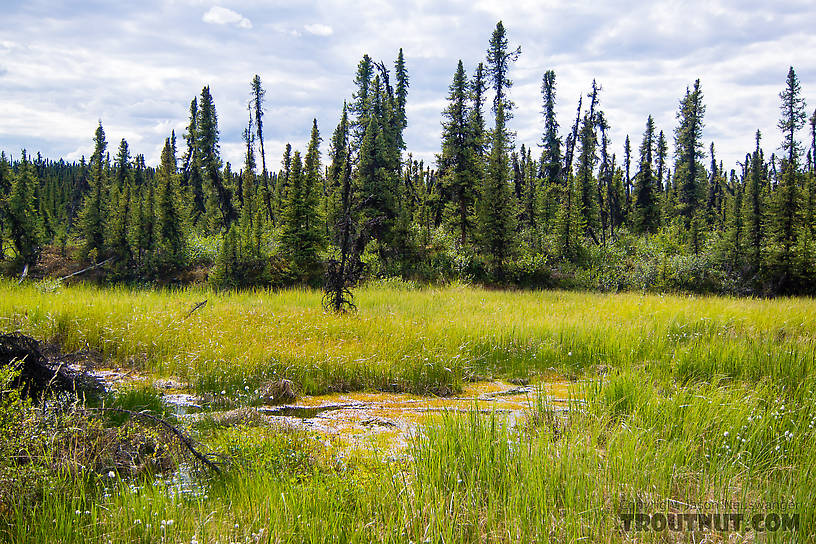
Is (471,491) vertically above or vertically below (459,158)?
below

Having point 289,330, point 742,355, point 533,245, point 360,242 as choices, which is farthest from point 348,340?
point 533,245

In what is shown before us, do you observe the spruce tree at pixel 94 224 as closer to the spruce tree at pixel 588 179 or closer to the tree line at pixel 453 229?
the tree line at pixel 453 229

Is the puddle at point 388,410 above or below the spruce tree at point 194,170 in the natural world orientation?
below

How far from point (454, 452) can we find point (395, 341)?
14.3ft

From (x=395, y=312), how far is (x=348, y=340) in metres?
3.08

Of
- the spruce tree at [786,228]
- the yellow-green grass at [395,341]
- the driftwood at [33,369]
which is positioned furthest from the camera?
the spruce tree at [786,228]

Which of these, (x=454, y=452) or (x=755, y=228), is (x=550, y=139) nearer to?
(x=755, y=228)

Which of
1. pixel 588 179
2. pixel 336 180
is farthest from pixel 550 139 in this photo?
pixel 336 180

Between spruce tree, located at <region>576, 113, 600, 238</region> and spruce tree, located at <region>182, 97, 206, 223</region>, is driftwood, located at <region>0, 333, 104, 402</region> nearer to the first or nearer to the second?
spruce tree, located at <region>576, 113, 600, 238</region>

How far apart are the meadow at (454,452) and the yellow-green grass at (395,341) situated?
0.14ft

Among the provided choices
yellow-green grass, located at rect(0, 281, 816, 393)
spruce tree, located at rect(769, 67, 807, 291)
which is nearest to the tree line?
spruce tree, located at rect(769, 67, 807, 291)

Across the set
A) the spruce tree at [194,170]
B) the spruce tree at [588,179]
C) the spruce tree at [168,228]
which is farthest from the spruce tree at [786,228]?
the spruce tree at [194,170]

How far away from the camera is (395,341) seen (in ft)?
25.4

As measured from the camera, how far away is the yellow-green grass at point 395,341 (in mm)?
6613
